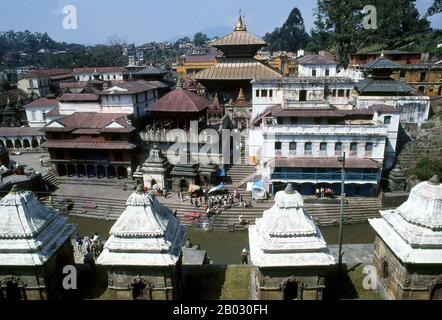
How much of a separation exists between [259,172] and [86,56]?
109 m

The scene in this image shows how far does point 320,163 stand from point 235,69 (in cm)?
2101

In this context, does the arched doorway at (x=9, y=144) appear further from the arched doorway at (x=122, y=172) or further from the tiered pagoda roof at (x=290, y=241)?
the tiered pagoda roof at (x=290, y=241)

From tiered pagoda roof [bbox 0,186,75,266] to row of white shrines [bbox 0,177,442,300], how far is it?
1.4 inches

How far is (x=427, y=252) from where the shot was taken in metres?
12.4

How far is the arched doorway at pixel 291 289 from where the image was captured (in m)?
12.9

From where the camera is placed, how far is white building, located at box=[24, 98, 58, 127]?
53438 mm

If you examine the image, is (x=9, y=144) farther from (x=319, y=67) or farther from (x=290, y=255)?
(x=290, y=255)

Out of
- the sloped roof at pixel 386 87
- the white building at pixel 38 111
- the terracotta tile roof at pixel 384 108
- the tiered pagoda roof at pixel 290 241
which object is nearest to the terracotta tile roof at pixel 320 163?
the terracotta tile roof at pixel 384 108

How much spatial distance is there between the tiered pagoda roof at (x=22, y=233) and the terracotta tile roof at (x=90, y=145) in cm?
2252

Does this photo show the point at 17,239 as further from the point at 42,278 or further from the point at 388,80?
the point at 388,80

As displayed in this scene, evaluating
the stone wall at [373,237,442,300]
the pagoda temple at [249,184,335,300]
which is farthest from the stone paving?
the pagoda temple at [249,184,335,300]

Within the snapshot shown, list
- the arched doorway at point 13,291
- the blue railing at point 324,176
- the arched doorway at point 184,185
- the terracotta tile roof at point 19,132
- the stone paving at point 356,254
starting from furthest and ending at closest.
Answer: the terracotta tile roof at point 19,132
the arched doorway at point 184,185
the blue railing at point 324,176
the stone paving at point 356,254
the arched doorway at point 13,291
